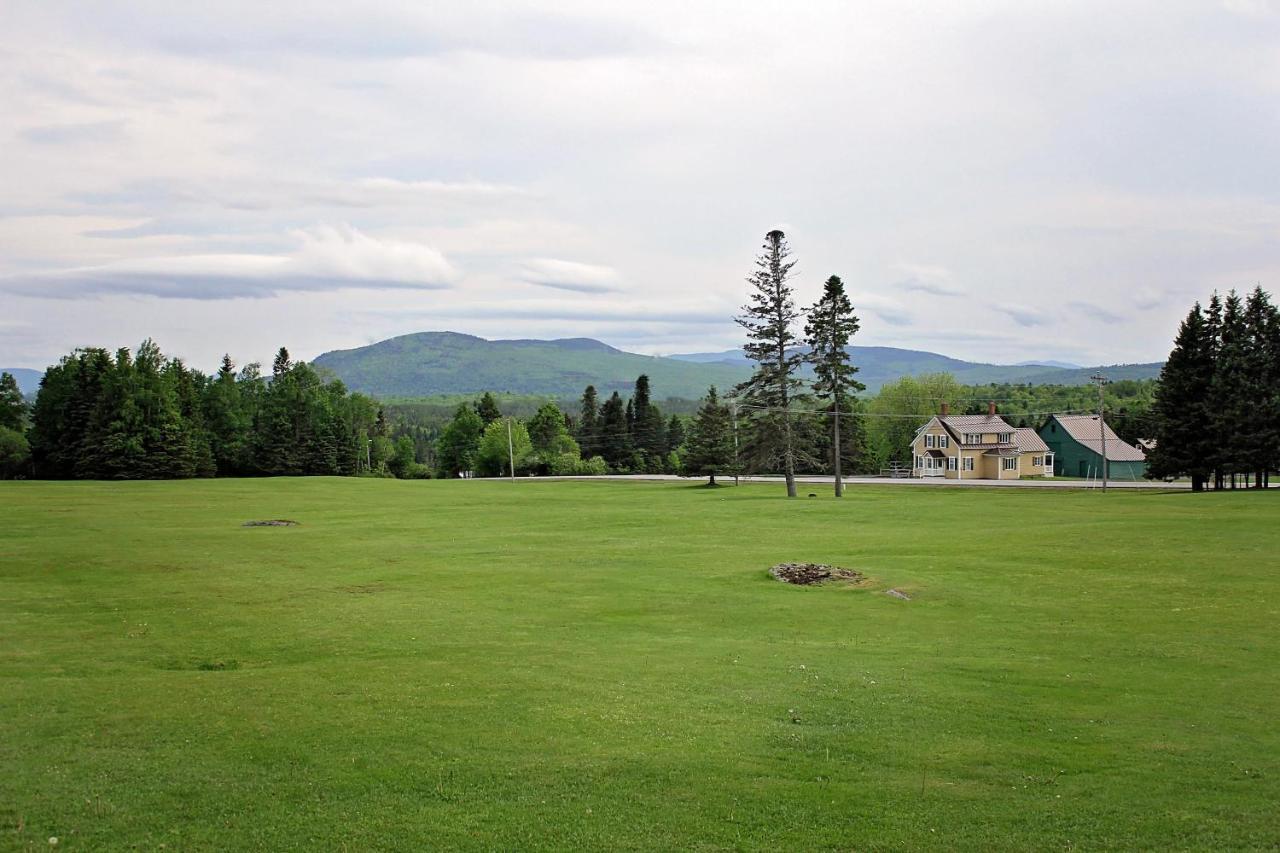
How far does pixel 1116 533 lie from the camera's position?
123 ft

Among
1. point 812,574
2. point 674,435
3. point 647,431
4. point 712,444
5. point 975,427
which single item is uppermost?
point 647,431

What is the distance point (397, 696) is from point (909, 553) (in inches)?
924

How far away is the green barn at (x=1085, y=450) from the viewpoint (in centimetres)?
10244

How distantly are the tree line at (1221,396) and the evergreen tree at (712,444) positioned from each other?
36.0m

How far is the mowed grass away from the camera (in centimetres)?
1030

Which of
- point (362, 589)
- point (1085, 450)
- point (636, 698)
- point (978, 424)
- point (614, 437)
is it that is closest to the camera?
point (636, 698)

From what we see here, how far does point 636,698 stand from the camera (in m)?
15.0

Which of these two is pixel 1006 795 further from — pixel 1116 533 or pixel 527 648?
pixel 1116 533

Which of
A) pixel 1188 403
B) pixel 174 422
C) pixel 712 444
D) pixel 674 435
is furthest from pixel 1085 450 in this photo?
pixel 174 422

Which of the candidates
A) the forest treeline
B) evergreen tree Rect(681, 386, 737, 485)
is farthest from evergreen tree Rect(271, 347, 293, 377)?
evergreen tree Rect(681, 386, 737, 485)

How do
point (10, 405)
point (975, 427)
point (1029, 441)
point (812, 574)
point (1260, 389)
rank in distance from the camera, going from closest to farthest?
point (812, 574) → point (1260, 389) → point (10, 405) → point (975, 427) → point (1029, 441)

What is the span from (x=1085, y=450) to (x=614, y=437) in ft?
229

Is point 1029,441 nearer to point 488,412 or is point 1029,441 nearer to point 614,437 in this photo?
point 614,437

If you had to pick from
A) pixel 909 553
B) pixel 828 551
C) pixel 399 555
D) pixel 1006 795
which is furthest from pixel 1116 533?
pixel 1006 795
